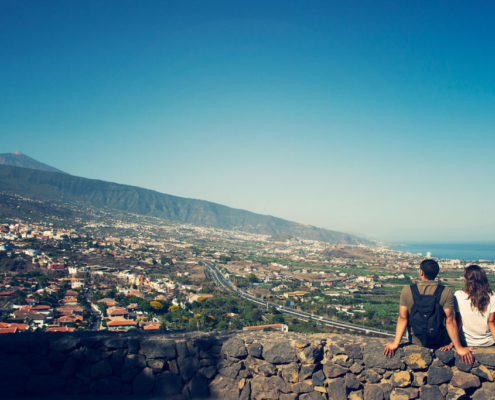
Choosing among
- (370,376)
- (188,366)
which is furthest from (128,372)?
(370,376)

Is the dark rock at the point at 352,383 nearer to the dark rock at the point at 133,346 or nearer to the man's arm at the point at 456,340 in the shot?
the man's arm at the point at 456,340

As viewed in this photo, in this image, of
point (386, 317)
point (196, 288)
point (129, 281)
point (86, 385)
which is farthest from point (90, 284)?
point (86, 385)

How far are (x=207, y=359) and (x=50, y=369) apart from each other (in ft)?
6.41

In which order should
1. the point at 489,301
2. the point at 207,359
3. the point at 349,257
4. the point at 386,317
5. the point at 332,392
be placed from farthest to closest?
the point at 349,257, the point at 386,317, the point at 207,359, the point at 332,392, the point at 489,301

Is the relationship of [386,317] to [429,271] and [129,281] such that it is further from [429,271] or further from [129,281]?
[429,271]

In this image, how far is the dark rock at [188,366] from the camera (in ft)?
12.8

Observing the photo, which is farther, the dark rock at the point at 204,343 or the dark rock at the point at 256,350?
the dark rock at the point at 204,343

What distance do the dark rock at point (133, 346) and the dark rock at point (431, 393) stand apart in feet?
10.7

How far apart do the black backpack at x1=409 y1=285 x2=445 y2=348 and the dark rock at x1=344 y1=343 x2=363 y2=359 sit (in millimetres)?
628

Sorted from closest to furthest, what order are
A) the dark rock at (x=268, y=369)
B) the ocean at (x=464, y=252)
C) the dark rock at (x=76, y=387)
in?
the dark rock at (x=268, y=369), the dark rock at (x=76, y=387), the ocean at (x=464, y=252)

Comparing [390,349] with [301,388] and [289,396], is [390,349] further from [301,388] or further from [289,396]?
[289,396]

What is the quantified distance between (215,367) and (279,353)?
2.73 feet

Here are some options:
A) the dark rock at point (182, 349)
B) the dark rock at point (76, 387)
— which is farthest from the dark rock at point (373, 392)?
the dark rock at point (76, 387)

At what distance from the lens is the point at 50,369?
3.97 meters
